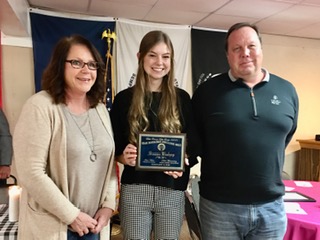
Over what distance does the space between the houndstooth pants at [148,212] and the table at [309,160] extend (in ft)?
11.9

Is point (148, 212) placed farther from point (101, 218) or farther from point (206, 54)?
point (206, 54)

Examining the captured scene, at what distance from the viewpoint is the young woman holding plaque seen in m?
1.47

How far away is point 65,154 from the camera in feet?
4.07

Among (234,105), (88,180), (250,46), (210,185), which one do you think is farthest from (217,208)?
(250,46)

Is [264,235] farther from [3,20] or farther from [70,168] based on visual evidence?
[3,20]

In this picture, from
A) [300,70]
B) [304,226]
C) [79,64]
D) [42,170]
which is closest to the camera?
[42,170]

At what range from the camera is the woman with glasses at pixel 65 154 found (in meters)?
1.22

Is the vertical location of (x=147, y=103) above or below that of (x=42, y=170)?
above

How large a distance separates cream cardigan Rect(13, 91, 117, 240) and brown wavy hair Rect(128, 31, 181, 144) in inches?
14.1

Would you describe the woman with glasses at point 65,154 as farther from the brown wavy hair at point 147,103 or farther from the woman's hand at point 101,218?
the brown wavy hair at point 147,103

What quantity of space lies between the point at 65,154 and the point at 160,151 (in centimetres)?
43

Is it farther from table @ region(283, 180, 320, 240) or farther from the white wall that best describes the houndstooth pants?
the white wall

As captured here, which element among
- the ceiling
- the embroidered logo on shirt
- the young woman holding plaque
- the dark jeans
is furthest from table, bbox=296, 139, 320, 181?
the dark jeans

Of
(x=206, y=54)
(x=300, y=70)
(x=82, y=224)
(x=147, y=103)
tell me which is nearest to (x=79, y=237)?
(x=82, y=224)
